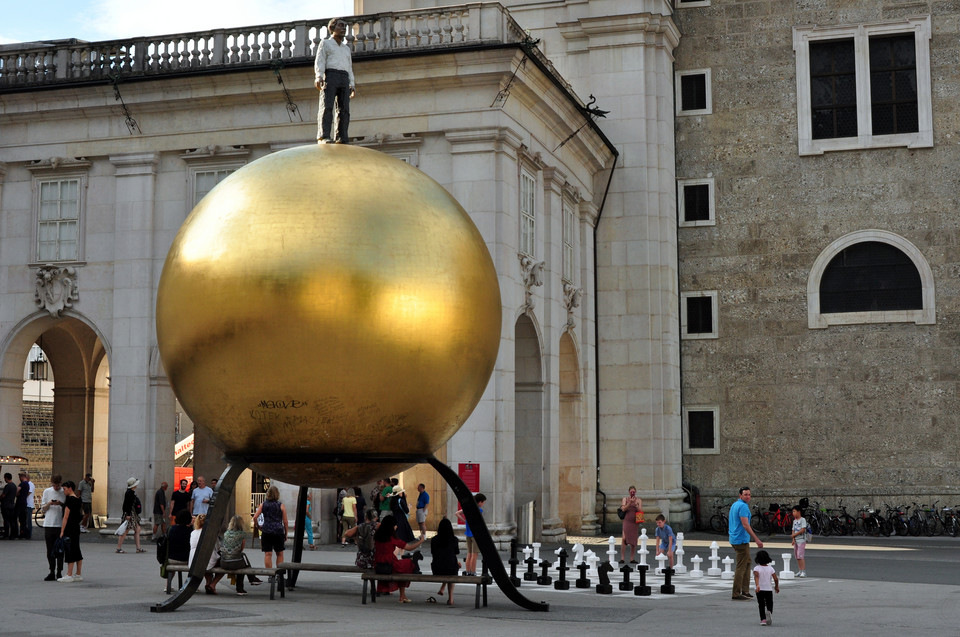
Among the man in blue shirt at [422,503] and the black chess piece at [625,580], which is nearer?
the black chess piece at [625,580]

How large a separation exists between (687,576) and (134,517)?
12.4m

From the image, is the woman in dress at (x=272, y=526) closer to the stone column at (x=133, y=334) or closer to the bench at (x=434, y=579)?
the bench at (x=434, y=579)

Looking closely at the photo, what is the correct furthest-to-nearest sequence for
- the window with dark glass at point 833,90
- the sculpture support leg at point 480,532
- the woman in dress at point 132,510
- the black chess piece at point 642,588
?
1. the window with dark glass at point 833,90
2. the woman in dress at point 132,510
3. the black chess piece at point 642,588
4. the sculpture support leg at point 480,532

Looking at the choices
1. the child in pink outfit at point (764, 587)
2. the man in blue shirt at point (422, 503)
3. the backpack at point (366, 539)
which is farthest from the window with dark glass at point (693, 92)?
the child in pink outfit at point (764, 587)

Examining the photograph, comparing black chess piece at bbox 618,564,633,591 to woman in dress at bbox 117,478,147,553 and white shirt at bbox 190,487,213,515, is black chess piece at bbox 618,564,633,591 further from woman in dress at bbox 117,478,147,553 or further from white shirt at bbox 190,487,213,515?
woman in dress at bbox 117,478,147,553

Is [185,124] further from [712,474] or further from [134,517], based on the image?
[712,474]

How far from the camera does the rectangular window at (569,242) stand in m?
33.4

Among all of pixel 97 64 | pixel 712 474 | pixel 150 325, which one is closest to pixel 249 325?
pixel 150 325

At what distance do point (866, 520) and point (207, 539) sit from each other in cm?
2544

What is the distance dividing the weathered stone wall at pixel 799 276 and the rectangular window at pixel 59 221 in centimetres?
1862

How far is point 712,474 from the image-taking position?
3806cm

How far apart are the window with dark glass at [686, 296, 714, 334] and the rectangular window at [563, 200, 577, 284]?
19.9 ft

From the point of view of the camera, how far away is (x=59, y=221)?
101ft

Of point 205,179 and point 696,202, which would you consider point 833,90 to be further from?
point 205,179
